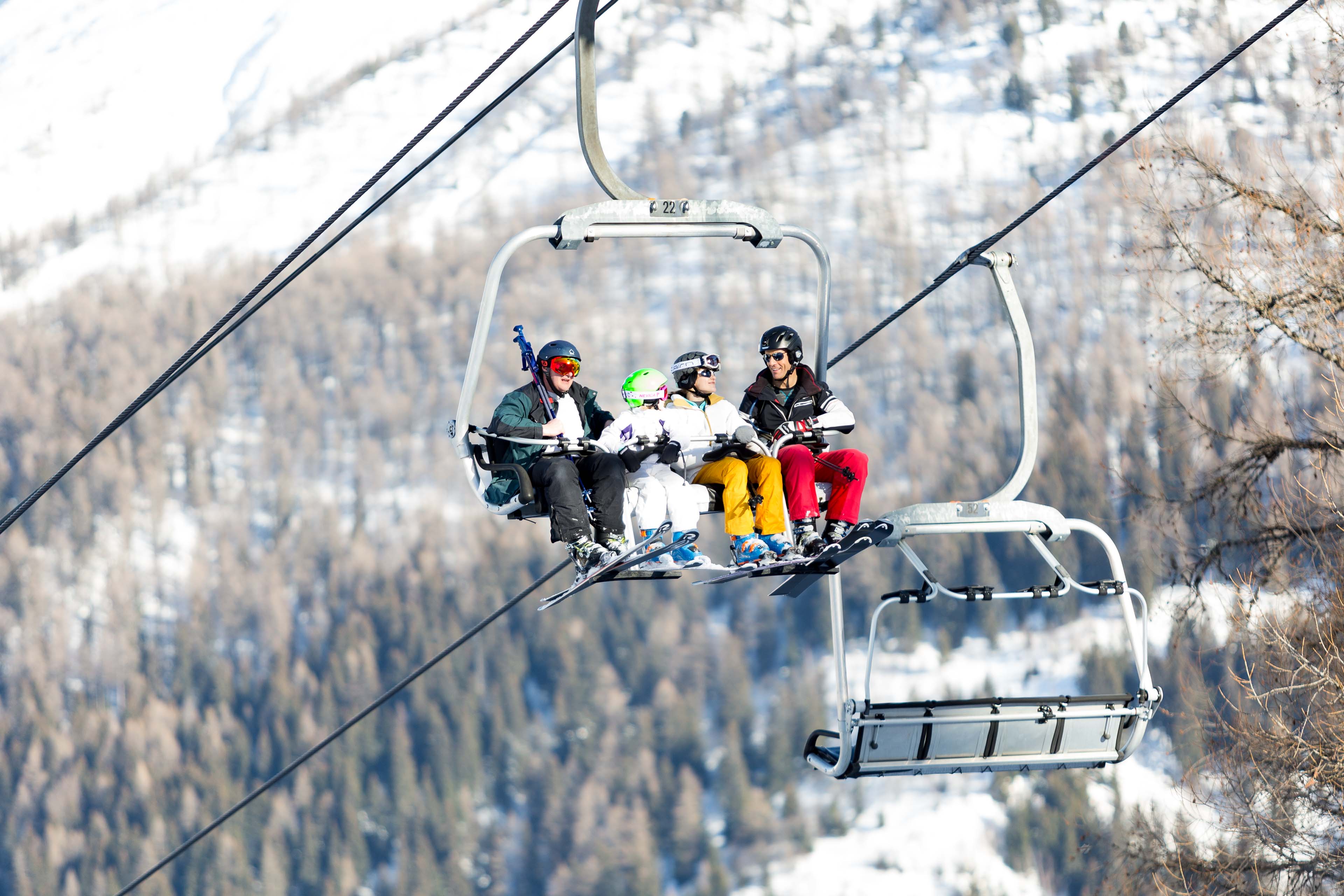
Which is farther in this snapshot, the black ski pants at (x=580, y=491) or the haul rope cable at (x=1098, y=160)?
the haul rope cable at (x=1098, y=160)

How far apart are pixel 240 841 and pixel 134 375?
A: 83283 millimetres

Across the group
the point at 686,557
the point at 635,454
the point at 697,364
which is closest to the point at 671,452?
the point at 635,454

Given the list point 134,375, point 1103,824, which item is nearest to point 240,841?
point 1103,824

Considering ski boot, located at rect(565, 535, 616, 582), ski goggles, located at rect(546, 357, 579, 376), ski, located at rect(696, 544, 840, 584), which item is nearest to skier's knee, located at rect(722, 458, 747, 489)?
ski, located at rect(696, 544, 840, 584)

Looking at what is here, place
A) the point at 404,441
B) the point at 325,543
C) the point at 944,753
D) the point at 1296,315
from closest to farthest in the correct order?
the point at 944,753
the point at 1296,315
the point at 325,543
the point at 404,441

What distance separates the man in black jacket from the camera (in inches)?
348

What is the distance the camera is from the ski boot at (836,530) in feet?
29.2

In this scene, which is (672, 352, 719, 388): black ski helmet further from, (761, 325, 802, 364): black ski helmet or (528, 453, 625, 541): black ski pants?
(528, 453, 625, 541): black ski pants

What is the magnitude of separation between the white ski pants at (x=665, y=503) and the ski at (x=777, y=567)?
346 mm

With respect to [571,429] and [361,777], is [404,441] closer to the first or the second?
[361,777]

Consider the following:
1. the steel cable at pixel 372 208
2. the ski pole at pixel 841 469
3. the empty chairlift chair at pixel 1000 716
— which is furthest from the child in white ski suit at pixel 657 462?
the steel cable at pixel 372 208

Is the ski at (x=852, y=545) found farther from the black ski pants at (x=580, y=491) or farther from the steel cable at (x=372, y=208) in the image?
the steel cable at (x=372, y=208)

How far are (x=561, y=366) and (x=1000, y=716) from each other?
296 cm

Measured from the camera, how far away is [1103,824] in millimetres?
105312
